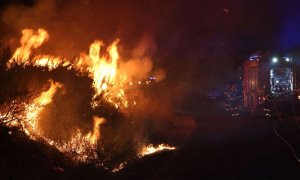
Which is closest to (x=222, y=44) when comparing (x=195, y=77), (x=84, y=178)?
(x=195, y=77)

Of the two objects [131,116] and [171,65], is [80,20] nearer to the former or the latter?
[131,116]

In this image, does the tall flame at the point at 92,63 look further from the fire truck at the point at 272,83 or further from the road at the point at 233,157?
the fire truck at the point at 272,83

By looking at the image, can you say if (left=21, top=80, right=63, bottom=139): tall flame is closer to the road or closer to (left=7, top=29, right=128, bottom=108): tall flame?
(left=7, top=29, right=128, bottom=108): tall flame

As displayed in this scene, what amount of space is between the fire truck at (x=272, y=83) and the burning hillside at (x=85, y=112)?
10303 millimetres

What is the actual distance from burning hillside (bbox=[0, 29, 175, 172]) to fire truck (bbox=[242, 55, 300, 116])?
10.3 metres

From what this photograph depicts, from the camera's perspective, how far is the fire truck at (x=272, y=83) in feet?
83.3

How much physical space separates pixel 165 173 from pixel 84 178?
1978mm

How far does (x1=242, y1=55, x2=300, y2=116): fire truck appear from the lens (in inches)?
1000

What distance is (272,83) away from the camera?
25672 millimetres

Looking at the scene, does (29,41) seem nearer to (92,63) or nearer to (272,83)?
(92,63)

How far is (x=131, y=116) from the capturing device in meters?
16.5

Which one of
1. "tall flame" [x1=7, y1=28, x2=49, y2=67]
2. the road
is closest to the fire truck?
→ the road

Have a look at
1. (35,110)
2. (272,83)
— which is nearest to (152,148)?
(35,110)

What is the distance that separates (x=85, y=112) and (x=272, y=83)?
15.1m
